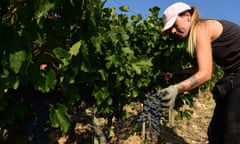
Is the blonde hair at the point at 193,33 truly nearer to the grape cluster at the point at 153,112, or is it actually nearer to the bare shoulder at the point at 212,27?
the bare shoulder at the point at 212,27

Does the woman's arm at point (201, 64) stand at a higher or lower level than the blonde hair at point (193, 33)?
lower

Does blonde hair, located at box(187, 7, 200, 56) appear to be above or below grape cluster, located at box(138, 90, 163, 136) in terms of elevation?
above

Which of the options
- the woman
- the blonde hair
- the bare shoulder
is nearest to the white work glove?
the woman

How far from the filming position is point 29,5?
2.72 meters

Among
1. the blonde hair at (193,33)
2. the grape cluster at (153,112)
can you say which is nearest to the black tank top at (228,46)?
the blonde hair at (193,33)

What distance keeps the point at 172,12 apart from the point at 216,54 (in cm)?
42

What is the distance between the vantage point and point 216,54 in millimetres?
2990

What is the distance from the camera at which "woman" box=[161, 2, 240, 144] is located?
2695 millimetres

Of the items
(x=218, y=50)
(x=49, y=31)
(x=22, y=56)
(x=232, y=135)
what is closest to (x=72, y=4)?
(x=49, y=31)

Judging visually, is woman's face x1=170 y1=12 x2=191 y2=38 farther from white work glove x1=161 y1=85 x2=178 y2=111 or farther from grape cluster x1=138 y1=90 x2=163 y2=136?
grape cluster x1=138 y1=90 x2=163 y2=136

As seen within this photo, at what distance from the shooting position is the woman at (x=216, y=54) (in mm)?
2695

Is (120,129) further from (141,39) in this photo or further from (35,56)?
(35,56)

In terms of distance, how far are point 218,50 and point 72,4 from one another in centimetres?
101

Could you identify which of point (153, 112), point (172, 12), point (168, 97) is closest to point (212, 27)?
point (172, 12)
